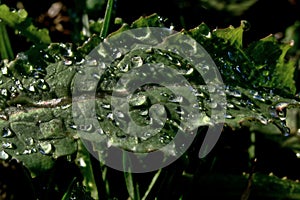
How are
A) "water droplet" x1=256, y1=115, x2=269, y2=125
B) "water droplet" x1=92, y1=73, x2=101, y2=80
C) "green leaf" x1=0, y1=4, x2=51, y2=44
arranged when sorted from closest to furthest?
"water droplet" x1=256, y1=115, x2=269, y2=125, "water droplet" x1=92, y1=73, x2=101, y2=80, "green leaf" x1=0, y1=4, x2=51, y2=44

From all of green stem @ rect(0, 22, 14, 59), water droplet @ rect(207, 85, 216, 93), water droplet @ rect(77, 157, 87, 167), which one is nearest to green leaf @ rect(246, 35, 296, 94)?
water droplet @ rect(207, 85, 216, 93)

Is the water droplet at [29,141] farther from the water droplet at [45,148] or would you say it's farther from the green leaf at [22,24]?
the green leaf at [22,24]

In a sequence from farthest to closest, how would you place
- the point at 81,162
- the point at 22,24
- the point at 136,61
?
the point at 22,24 → the point at 81,162 → the point at 136,61

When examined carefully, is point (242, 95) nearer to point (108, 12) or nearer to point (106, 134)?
point (106, 134)

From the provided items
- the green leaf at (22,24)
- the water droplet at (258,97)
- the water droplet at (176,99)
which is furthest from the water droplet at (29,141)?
the water droplet at (258,97)

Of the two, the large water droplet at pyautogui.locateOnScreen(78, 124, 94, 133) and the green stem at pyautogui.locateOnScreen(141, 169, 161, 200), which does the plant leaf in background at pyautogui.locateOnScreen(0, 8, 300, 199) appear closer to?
the large water droplet at pyautogui.locateOnScreen(78, 124, 94, 133)

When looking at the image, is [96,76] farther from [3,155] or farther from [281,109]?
[281,109]

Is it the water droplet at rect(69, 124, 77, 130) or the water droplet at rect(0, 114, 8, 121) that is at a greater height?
the water droplet at rect(0, 114, 8, 121)

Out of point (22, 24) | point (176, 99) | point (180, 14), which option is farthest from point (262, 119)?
point (22, 24)

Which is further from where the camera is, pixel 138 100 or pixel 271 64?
pixel 271 64
